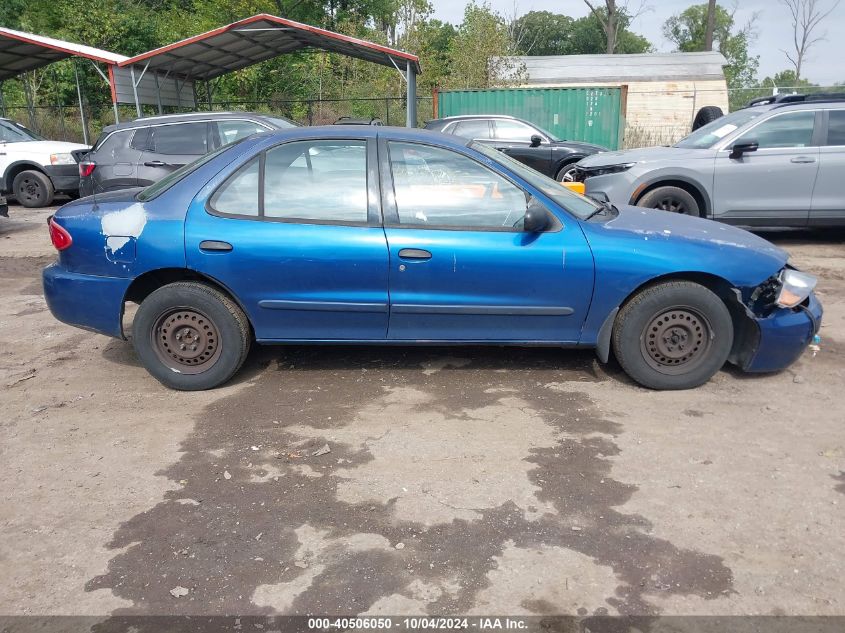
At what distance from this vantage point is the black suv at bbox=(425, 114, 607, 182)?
1395 cm

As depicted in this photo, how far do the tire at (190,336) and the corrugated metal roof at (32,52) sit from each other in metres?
Result: 13.3

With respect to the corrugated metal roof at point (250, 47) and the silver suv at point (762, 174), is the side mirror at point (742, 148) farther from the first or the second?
the corrugated metal roof at point (250, 47)

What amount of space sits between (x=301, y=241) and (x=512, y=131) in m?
11.0

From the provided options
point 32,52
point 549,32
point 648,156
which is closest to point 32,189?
point 32,52

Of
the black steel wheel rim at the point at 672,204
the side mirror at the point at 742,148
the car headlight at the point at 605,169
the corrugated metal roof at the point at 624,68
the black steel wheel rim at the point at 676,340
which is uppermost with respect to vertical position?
the corrugated metal roof at the point at 624,68

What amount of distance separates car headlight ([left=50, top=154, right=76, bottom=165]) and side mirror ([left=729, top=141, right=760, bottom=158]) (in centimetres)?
1148

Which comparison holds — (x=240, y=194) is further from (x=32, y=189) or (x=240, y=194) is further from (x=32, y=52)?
(x=32, y=52)

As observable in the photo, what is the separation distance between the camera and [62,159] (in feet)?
43.5

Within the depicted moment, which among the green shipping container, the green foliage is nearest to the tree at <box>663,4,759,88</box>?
the green foliage

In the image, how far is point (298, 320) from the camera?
4.52 meters

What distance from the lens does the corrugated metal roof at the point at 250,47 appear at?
14771 millimetres

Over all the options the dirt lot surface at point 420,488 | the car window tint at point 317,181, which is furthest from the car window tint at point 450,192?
the dirt lot surface at point 420,488

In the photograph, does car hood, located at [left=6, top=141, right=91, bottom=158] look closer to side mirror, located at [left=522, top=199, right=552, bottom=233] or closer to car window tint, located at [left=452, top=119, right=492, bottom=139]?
car window tint, located at [left=452, top=119, right=492, bottom=139]

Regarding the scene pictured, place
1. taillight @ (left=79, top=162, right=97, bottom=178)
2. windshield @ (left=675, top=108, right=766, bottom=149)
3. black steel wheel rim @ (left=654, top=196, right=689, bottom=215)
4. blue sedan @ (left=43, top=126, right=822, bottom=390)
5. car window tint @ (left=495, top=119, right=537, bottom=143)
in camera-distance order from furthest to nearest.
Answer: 1. car window tint @ (left=495, top=119, right=537, bottom=143)
2. taillight @ (left=79, top=162, right=97, bottom=178)
3. windshield @ (left=675, top=108, right=766, bottom=149)
4. black steel wheel rim @ (left=654, top=196, right=689, bottom=215)
5. blue sedan @ (left=43, top=126, right=822, bottom=390)
